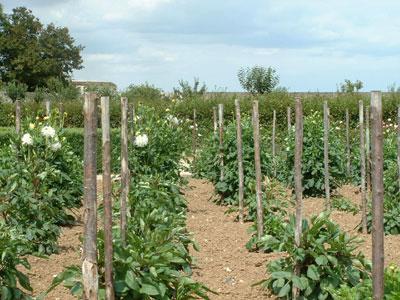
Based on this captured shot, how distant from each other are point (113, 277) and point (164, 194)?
3.70 meters

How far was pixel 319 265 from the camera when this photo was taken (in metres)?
5.34

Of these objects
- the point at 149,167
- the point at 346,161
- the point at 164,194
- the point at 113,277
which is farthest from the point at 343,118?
the point at 113,277

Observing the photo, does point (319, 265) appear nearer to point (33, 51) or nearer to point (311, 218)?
point (311, 218)

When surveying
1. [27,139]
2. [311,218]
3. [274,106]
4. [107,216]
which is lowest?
[311,218]

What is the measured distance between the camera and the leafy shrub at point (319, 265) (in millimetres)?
5234

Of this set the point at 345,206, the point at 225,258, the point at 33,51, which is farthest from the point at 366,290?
the point at 33,51

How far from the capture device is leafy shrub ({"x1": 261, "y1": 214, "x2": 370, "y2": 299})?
523cm

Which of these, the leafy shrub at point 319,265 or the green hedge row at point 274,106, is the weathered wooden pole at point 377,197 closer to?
the leafy shrub at point 319,265

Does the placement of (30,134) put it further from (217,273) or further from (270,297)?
(270,297)

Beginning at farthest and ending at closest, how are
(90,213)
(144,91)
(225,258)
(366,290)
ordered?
(144,91)
(225,258)
(366,290)
(90,213)

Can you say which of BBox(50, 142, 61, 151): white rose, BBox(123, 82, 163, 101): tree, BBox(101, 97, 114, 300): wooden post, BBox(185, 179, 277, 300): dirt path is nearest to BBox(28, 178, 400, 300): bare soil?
BBox(185, 179, 277, 300): dirt path

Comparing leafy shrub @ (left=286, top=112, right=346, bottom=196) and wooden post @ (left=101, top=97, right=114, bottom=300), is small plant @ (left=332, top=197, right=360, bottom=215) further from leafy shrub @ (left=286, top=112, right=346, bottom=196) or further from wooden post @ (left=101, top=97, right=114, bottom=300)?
wooden post @ (left=101, top=97, right=114, bottom=300)

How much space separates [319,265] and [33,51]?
48.6 meters

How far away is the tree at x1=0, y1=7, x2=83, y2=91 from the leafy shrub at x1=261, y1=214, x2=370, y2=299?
47.0m
